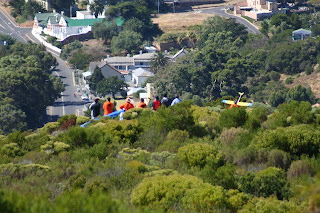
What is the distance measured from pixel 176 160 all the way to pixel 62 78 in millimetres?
62481

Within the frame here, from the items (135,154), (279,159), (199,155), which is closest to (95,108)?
(135,154)

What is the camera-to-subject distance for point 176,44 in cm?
9206

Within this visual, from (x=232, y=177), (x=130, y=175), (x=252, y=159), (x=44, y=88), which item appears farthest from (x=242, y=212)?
(x=44, y=88)

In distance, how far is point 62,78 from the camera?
263ft

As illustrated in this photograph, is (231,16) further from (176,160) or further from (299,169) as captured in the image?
(299,169)

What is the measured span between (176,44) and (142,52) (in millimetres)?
4250

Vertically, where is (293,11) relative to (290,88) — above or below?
above

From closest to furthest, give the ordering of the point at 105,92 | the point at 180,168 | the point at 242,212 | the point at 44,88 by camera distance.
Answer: the point at 242,212 < the point at 180,168 < the point at 44,88 < the point at 105,92

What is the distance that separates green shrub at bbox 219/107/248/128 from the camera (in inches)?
871

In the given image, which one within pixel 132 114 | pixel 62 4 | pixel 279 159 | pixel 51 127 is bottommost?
pixel 279 159

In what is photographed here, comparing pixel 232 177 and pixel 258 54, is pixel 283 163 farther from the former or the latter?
pixel 258 54

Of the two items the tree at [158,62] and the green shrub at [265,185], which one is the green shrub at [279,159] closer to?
the green shrub at [265,185]

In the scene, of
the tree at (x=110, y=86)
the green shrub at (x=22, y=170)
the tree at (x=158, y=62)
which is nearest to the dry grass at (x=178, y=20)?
the tree at (x=158, y=62)

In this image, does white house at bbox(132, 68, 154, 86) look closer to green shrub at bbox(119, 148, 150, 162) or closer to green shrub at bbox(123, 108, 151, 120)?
green shrub at bbox(123, 108, 151, 120)
